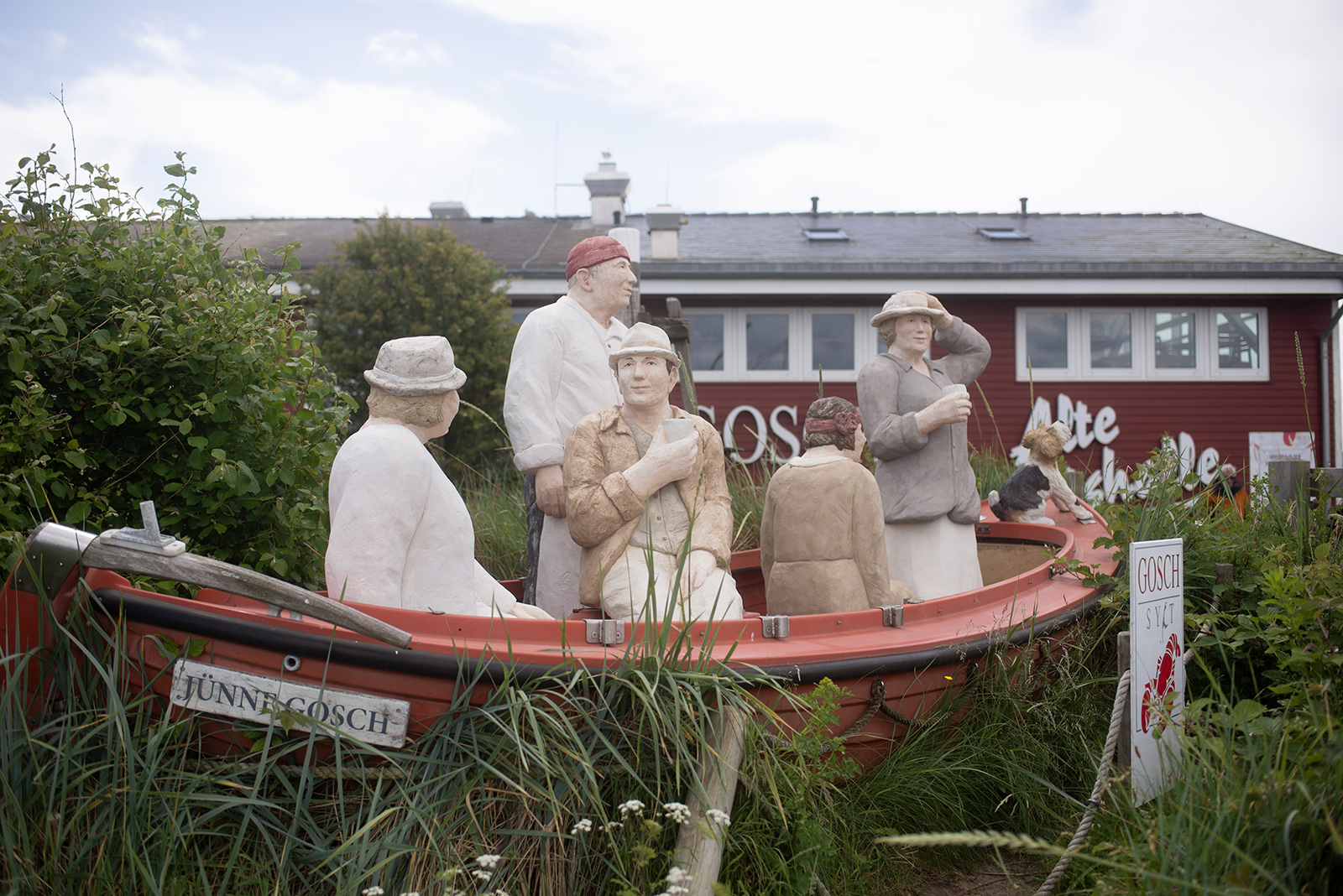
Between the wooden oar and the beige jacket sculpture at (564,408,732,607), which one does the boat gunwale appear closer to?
the wooden oar

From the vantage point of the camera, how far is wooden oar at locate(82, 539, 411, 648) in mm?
2207

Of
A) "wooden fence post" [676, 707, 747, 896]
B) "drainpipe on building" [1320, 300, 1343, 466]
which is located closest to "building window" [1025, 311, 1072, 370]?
"drainpipe on building" [1320, 300, 1343, 466]

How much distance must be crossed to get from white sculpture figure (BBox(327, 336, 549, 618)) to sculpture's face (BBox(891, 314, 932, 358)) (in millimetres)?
2144

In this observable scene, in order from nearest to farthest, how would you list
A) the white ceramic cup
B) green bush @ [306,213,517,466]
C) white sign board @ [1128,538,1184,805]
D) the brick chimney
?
1. white sign board @ [1128,538,1184,805]
2. the white ceramic cup
3. green bush @ [306,213,517,466]
4. the brick chimney

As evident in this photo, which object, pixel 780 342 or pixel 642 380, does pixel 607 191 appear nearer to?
pixel 780 342

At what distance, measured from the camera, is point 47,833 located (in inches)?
83.4

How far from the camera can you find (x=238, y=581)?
2.28m

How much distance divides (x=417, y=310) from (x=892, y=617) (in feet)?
32.4

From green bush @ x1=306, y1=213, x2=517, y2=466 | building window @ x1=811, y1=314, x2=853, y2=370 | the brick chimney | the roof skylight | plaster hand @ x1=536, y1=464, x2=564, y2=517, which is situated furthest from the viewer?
the brick chimney

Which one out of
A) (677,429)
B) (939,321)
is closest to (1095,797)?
(677,429)

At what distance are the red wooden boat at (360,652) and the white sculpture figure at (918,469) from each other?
1.20m

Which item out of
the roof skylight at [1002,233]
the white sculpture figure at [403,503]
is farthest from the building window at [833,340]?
the white sculpture figure at [403,503]

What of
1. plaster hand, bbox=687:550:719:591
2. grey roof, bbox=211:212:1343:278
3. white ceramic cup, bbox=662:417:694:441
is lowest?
plaster hand, bbox=687:550:719:591

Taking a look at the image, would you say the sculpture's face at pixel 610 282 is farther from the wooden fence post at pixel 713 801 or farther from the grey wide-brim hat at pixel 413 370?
the wooden fence post at pixel 713 801
